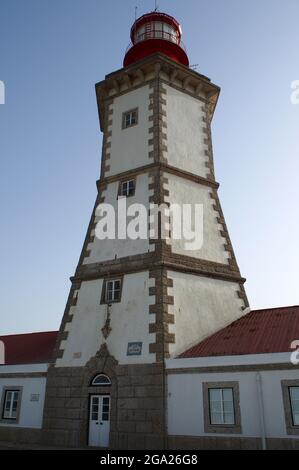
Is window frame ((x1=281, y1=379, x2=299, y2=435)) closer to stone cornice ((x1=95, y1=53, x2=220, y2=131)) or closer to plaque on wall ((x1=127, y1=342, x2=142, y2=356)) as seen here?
plaque on wall ((x1=127, y1=342, x2=142, y2=356))

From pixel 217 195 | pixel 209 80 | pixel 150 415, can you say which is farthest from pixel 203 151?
pixel 150 415

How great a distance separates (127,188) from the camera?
17.0m

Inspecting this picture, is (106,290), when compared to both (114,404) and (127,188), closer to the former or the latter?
(114,404)

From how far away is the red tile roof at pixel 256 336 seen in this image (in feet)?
39.9

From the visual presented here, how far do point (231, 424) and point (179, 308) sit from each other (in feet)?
12.8

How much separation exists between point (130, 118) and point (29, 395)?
12257 millimetres

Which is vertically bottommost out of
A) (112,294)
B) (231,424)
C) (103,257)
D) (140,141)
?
(231,424)

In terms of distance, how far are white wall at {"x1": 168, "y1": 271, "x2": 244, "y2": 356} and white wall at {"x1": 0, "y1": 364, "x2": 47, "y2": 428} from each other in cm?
540

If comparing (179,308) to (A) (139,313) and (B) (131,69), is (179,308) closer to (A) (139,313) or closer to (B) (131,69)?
(A) (139,313)

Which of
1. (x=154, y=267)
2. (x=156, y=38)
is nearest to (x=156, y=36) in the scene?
(x=156, y=38)

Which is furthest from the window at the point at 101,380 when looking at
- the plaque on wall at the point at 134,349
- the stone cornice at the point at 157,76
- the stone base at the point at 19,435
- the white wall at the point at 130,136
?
the stone cornice at the point at 157,76

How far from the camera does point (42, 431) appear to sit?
14.1 meters

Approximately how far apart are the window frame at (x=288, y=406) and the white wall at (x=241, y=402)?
0.08 m

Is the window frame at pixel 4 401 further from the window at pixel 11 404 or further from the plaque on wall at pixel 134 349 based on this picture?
the plaque on wall at pixel 134 349
